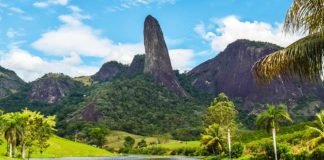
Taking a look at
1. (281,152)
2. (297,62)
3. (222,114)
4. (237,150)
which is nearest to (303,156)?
(281,152)

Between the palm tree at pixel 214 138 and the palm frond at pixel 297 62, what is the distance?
129430 mm

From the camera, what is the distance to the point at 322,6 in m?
15.0

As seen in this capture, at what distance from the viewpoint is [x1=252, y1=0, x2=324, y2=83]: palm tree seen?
1573cm

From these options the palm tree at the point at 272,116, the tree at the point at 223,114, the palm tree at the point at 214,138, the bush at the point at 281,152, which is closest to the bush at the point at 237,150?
the palm tree at the point at 214,138

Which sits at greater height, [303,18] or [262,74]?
[303,18]

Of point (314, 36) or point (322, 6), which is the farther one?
point (314, 36)

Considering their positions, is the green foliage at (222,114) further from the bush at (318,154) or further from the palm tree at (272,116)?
the bush at (318,154)

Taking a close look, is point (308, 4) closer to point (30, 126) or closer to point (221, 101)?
point (30, 126)

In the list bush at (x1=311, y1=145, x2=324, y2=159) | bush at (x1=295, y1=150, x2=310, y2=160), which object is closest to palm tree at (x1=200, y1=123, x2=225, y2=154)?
bush at (x1=295, y1=150, x2=310, y2=160)

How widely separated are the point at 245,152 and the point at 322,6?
421 feet

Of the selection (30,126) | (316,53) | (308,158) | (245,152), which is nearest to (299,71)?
(316,53)

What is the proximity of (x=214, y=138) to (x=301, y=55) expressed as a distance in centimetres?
13011

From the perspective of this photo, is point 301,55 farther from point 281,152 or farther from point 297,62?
point 281,152

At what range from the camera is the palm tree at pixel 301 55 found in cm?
1573
